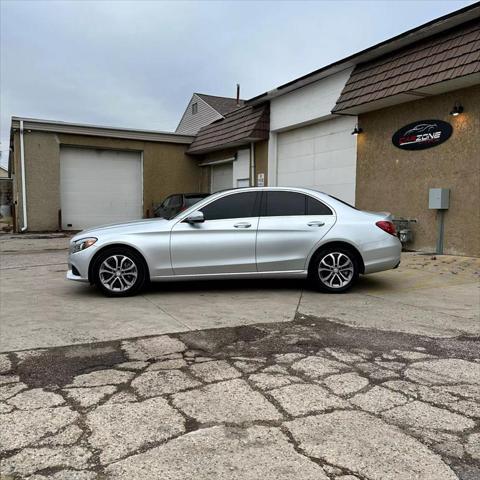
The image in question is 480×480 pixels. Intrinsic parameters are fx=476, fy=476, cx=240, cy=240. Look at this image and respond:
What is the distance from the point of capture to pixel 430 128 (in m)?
10.7

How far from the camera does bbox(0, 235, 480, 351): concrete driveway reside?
490 centimetres

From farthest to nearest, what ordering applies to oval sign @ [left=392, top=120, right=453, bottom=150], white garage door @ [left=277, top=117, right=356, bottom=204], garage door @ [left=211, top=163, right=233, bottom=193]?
garage door @ [left=211, top=163, right=233, bottom=193]
white garage door @ [left=277, top=117, right=356, bottom=204]
oval sign @ [left=392, top=120, right=453, bottom=150]

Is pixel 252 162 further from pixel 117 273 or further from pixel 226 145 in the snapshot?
pixel 117 273

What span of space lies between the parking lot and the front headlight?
697 mm

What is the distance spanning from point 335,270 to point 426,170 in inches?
213

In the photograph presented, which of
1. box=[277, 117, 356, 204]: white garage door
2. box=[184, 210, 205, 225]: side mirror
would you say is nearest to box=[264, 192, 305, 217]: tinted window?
box=[184, 210, 205, 225]: side mirror

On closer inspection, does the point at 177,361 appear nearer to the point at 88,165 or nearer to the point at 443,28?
the point at 443,28

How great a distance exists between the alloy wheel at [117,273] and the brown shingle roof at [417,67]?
7.02m

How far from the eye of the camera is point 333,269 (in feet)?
22.2

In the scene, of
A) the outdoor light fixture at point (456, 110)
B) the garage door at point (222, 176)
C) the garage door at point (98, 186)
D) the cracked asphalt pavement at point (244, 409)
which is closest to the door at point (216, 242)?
the cracked asphalt pavement at point (244, 409)

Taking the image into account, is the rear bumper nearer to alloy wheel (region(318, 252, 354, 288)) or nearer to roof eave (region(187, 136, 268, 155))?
alloy wheel (region(318, 252, 354, 288))

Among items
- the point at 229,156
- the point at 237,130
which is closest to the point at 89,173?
the point at 229,156

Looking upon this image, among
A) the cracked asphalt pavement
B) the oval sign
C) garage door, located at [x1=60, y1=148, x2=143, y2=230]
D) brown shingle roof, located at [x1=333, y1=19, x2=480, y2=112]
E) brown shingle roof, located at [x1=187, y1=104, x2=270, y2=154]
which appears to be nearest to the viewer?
the cracked asphalt pavement

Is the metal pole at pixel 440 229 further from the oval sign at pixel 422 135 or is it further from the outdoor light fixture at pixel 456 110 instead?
the outdoor light fixture at pixel 456 110
